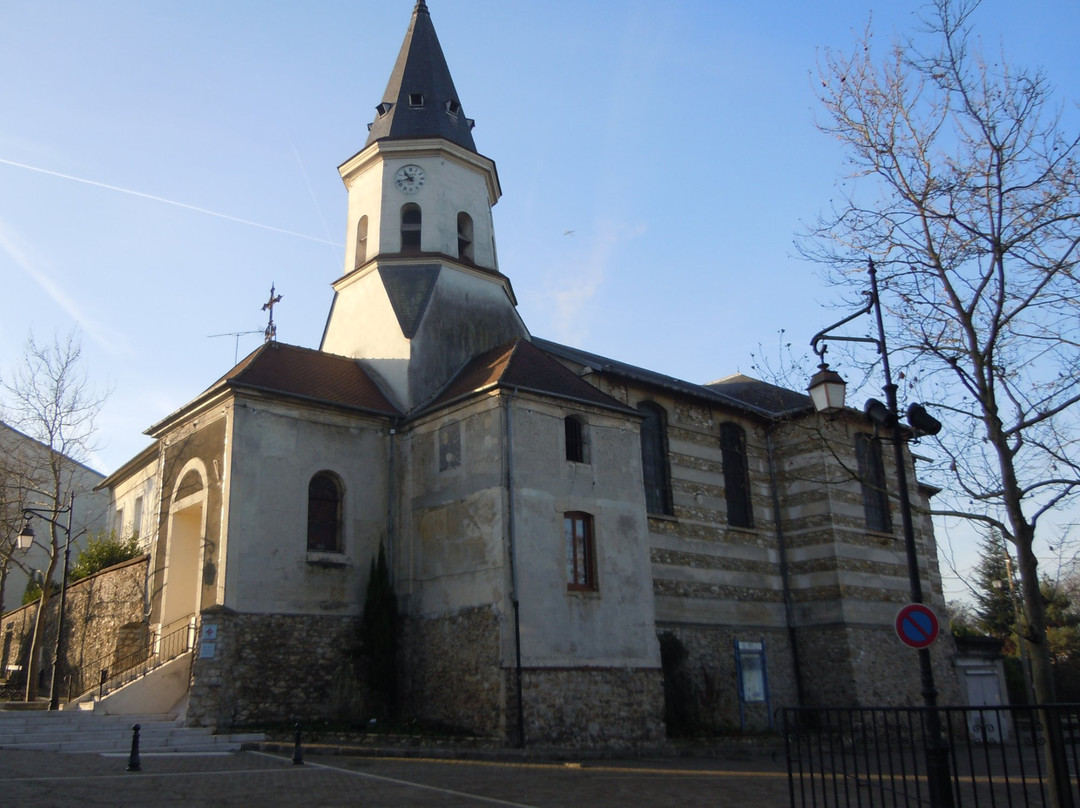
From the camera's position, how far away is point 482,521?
61.7 ft

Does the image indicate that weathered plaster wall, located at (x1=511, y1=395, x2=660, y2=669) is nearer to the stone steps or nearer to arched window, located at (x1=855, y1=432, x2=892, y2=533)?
the stone steps

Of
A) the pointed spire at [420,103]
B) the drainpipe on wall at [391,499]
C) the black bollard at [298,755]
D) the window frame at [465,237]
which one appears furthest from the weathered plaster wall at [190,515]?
the pointed spire at [420,103]

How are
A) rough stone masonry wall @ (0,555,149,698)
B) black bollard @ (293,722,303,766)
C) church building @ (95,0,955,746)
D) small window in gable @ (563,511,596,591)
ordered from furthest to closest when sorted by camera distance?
rough stone masonry wall @ (0,555,149,698) → small window in gable @ (563,511,596,591) → church building @ (95,0,955,746) → black bollard @ (293,722,303,766)

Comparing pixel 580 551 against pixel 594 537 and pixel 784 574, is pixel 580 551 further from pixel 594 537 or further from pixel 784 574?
pixel 784 574

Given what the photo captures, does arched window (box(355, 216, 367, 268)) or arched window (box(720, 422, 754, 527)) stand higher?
arched window (box(355, 216, 367, 268))

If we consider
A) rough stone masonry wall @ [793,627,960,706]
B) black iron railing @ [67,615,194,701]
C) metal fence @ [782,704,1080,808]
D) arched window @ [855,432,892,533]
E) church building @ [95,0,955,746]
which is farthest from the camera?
arched window @ [855,432,892,533]

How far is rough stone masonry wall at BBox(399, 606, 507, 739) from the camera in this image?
57.1ft

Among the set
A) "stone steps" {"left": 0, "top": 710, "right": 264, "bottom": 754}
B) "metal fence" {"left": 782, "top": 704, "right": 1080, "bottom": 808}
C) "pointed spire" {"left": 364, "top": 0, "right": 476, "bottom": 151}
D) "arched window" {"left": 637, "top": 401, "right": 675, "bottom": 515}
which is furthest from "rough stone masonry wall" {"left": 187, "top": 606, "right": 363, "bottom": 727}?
"pointed spire" {"left": 364, "top": 0, "right": 476, "bottom": 151}

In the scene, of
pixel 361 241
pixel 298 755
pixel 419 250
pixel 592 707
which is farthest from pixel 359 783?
pixel 361 241

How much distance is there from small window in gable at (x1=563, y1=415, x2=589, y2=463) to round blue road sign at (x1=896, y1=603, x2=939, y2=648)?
10.8 meters

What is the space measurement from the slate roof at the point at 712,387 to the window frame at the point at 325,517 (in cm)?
687

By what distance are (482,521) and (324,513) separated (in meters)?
3.91

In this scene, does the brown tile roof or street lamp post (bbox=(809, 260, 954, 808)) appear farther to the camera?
the brown tile roof

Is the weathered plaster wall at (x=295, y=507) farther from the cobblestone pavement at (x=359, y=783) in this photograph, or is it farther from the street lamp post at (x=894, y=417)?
the street lamp post at (x=894, y=417)
